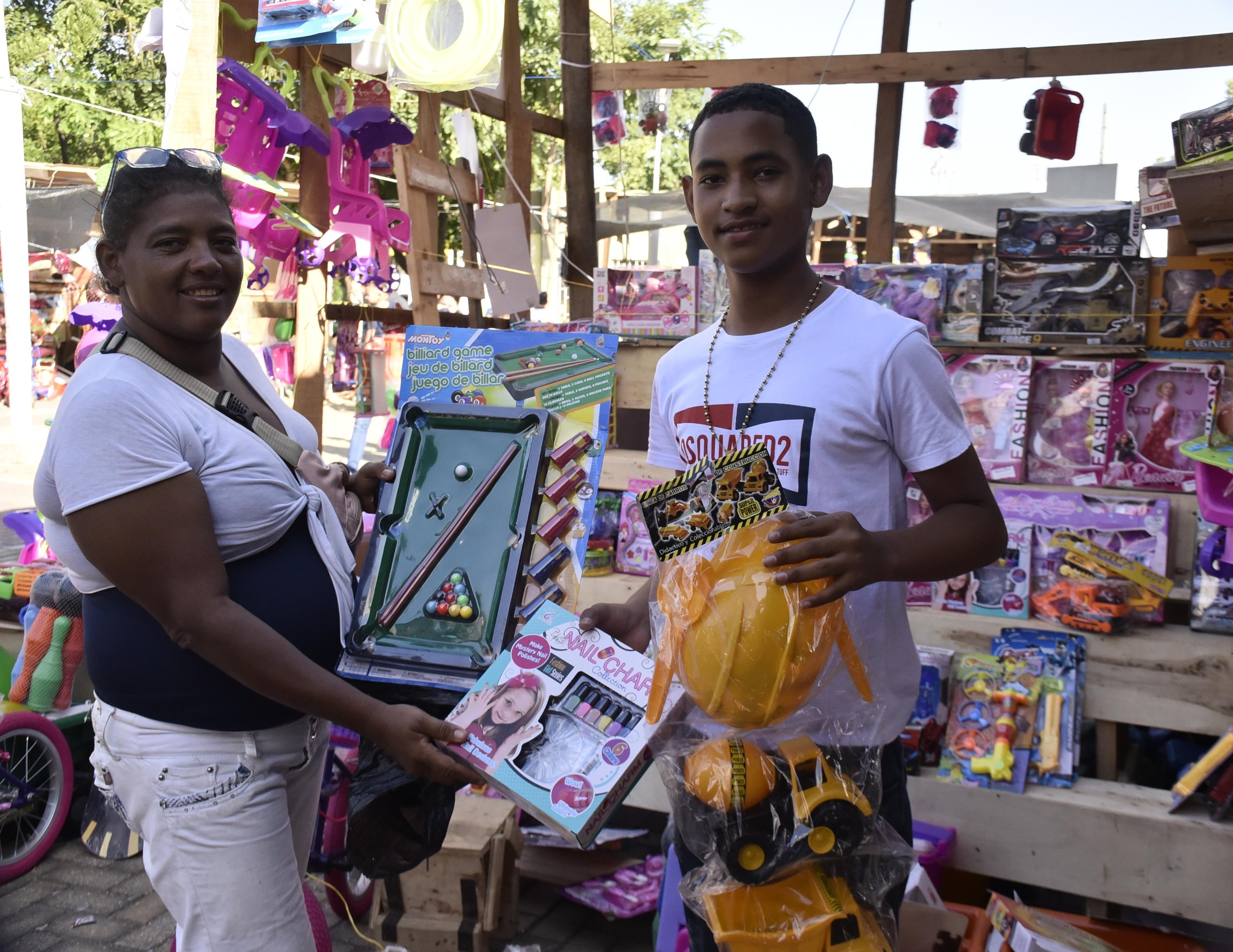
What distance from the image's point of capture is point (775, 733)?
1.18 meters

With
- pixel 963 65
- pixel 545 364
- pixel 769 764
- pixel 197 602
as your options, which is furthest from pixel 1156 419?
pixel 197 602

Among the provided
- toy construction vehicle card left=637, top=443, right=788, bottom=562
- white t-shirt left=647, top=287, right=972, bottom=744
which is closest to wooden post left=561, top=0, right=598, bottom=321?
white t-shirt left=647, top=287, right=972, bottom=744

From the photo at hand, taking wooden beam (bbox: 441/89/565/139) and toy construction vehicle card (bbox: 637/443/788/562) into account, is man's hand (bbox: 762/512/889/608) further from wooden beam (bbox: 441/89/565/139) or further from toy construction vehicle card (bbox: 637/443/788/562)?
wooden beam (bbox: 441/89/565/139)

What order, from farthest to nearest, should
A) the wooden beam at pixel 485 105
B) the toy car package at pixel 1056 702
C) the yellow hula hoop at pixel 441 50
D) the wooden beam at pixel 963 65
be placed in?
the wooden beam at pixel 485 105, the wooden beam at pixel 963 65, the yellow hula hoop at pixel 441 50, the toy car package at pixel 1056 702

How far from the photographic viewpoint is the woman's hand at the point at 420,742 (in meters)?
1.44

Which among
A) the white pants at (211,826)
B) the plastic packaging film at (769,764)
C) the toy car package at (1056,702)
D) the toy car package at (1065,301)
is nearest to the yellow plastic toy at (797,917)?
the plastic packaging film at (769,764)

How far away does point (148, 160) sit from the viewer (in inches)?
60.4

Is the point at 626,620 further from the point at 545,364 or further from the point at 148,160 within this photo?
the point at 148,160

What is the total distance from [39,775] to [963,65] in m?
4.58

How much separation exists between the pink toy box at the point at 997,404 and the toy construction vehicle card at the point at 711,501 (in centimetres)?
219

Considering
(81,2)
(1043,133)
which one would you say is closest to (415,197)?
(1043,133)

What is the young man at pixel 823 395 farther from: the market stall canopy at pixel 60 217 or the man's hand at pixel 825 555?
the market stall canopy at pixel 60 217

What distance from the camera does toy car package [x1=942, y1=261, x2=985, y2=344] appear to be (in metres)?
3.18

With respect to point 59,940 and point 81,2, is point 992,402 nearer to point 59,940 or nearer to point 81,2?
point 59,940
